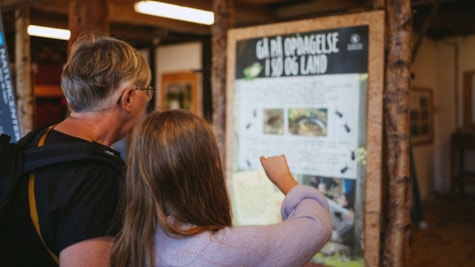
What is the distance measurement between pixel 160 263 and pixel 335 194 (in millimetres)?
1360

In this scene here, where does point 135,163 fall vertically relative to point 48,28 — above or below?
below

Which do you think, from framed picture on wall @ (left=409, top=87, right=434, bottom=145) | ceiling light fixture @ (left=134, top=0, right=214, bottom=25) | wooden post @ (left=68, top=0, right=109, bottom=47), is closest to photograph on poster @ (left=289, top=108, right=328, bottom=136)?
wooden post @ (left=68, top=0, right=109, bottom=47)

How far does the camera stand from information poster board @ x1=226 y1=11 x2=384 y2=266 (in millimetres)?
2145

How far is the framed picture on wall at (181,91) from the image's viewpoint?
731cm

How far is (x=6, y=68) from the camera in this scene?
7.97 feet

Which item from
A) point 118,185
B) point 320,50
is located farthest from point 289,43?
point 118,185

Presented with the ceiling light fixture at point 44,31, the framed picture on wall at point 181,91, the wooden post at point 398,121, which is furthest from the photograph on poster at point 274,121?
the framed picture on wall at point 181,91

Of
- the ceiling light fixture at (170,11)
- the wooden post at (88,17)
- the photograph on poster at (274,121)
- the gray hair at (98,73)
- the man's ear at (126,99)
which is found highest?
the ceiling light fixture at (170,11)

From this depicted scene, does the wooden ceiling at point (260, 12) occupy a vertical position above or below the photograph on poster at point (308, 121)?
above

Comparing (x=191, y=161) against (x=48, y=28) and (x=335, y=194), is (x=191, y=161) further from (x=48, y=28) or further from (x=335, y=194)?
(x=48, y=28)

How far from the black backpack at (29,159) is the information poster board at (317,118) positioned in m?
1.32

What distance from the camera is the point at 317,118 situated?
7.64 ft

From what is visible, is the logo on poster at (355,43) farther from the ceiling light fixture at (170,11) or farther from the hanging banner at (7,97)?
the ceiling light fixture at (170,11)

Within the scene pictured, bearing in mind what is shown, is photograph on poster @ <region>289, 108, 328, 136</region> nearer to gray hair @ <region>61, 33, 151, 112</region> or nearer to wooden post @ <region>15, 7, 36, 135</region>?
gray hair @ <region>61, 33, 151, 112</region>
